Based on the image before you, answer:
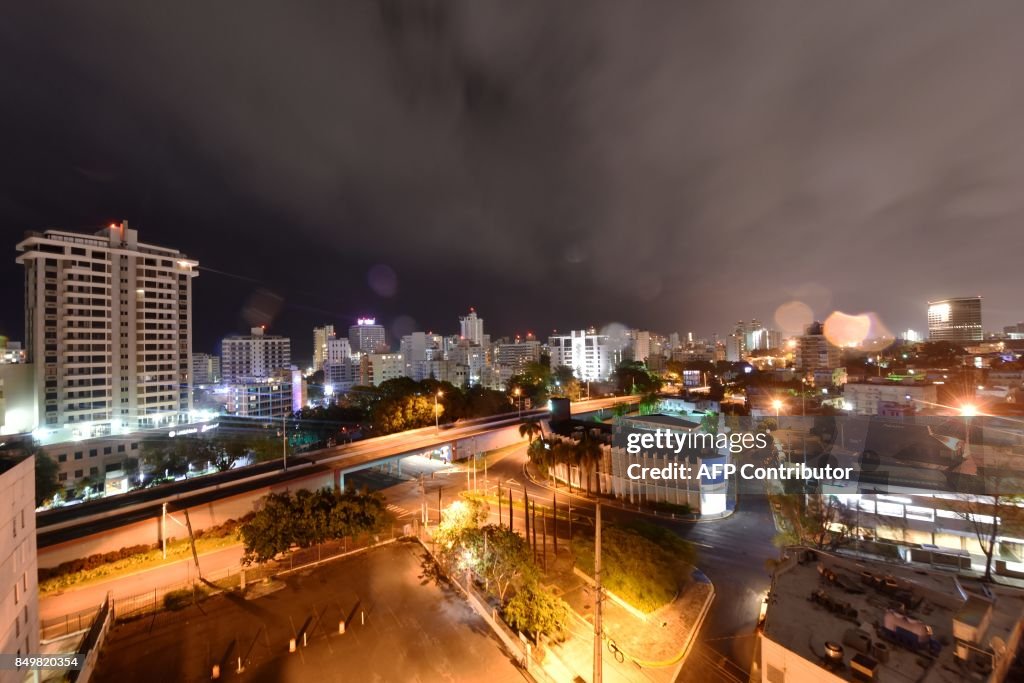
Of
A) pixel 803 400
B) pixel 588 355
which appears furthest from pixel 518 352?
pixel 803 400

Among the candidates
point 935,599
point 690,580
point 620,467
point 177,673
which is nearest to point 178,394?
point 177,673

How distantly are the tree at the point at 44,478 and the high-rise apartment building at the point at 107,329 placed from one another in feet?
26.4

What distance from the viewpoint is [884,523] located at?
70.2 ft

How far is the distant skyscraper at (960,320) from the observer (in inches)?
4653

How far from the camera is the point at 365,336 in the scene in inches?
6220

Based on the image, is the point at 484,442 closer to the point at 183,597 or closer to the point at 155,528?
the point at 155,528

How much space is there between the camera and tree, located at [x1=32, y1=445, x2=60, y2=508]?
1049 inches

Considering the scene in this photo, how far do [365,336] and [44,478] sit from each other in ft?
435

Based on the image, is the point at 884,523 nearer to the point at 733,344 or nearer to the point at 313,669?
the point at 313,669

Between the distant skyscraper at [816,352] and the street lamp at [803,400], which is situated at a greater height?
the distant skyscraper at [816,352]

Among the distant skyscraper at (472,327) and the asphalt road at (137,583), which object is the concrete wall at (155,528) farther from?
the distant skyscraper at (472,327)

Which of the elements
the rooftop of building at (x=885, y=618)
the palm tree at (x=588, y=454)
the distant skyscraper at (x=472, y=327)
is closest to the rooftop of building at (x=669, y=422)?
the palm tree at (x=588, y=454)

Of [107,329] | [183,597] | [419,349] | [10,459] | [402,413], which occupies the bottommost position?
[183,597]

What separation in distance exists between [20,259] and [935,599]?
65587mm
